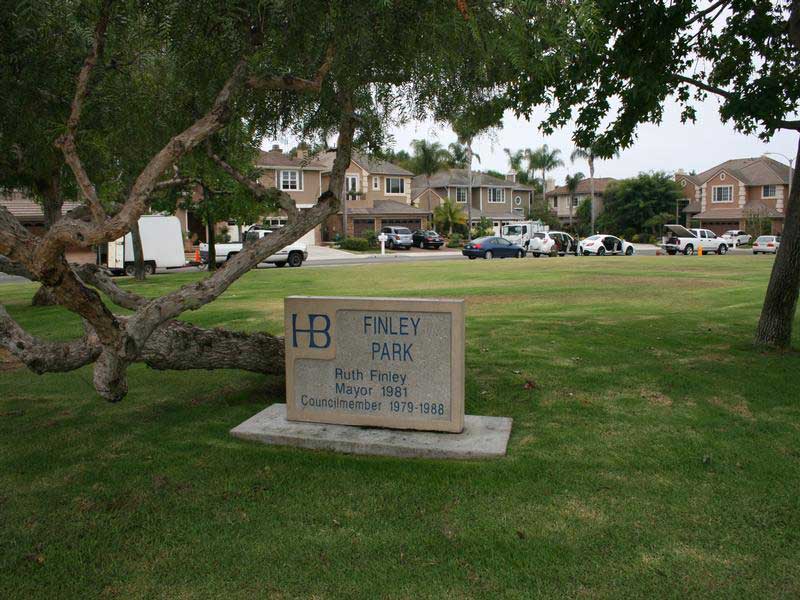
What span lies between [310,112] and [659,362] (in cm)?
534

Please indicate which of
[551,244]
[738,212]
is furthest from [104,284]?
[738,212]

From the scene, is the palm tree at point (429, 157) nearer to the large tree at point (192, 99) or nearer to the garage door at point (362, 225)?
the garage door at point (362, 225)

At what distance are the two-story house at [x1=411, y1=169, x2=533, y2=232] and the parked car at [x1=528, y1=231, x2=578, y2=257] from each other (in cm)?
2336

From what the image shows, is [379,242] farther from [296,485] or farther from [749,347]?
[296,485]

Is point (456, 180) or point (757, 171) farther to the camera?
point (456, 180)

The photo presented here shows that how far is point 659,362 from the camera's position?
9.12 metres

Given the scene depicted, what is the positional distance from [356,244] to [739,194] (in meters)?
39.6

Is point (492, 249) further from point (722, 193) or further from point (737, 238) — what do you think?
point (722, 193)

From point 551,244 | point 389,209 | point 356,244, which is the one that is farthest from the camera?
point 389,209

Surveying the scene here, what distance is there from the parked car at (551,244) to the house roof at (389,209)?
66.9 ft

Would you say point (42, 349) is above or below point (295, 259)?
below

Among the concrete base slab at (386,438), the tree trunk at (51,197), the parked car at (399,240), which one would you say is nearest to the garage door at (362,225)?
the parked car at (399,240)

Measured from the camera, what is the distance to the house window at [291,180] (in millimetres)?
54656

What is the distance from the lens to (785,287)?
956 centimetres
